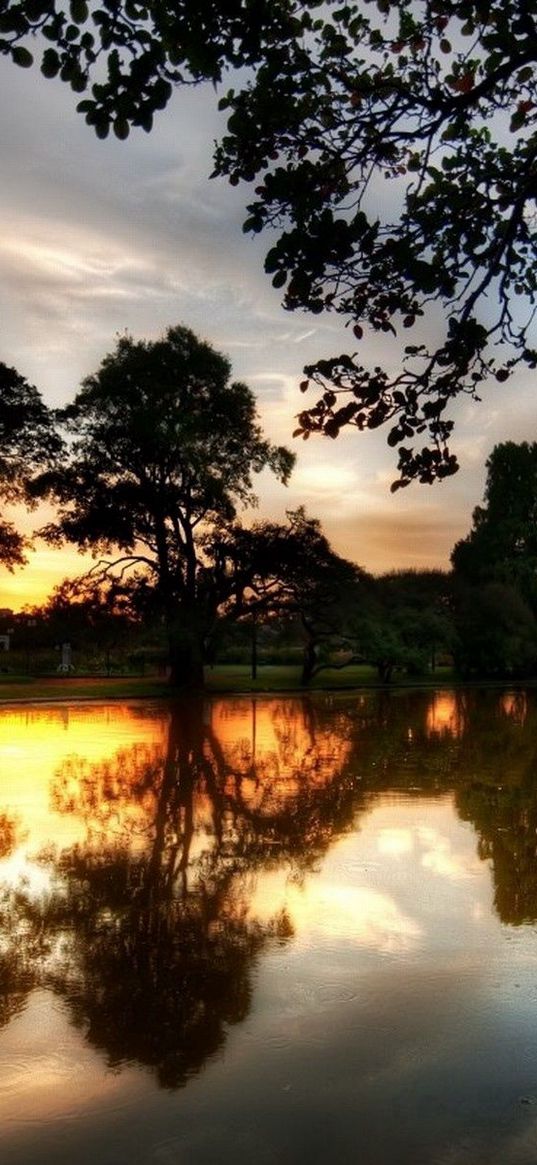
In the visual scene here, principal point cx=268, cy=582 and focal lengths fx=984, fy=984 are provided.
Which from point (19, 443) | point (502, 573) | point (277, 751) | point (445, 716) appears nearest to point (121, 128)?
point (277, 751)

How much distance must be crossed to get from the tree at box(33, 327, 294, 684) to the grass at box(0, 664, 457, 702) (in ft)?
8.84

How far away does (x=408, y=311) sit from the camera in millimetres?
6137

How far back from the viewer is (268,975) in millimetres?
5523

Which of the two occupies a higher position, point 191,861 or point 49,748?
point 191,861

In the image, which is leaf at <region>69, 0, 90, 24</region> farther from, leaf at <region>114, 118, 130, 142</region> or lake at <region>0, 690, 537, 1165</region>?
lake at <region>0, 690, 537, 1165</region>

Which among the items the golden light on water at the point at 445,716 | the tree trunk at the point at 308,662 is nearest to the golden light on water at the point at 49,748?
the golden light on water at the point at 445,716

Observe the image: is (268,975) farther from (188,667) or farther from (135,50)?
(188,667)

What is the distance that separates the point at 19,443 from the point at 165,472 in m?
6.05

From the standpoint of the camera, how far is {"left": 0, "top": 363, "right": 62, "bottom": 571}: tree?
124 ft

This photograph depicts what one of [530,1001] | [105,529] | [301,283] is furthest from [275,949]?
[105,529]

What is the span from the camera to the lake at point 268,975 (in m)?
3.78

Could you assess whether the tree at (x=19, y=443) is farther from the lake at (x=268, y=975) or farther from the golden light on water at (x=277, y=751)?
the lake at (x=268, y=975)

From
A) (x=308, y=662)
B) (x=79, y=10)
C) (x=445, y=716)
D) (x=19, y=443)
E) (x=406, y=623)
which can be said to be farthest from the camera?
(x=406, y=623)

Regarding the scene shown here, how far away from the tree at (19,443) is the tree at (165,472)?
0.86 m
